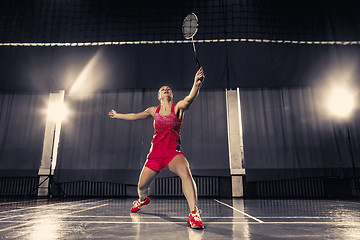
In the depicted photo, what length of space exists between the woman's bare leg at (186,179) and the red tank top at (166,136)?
0.12 meters

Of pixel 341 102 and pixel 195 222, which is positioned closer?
pixel 195 222

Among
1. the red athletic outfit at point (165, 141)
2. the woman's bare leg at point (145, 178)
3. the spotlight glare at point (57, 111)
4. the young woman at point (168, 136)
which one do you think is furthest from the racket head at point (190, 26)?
the spotlight glare at point (57, 111)

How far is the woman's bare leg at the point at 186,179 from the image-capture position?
1960mm

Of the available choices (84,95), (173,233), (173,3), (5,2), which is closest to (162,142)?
(173,233)

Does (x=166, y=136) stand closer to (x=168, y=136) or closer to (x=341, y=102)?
(x=168, y=136)

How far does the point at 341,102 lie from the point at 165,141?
6.87m

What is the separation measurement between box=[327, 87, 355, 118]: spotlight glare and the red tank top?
258 inches

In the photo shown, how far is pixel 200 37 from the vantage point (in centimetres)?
672

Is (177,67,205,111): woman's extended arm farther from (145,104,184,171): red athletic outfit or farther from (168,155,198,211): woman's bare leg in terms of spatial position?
(168,155,198,211): woman's bare leg

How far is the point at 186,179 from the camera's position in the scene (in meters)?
2.02

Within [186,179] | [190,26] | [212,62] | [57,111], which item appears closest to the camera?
[186,179]

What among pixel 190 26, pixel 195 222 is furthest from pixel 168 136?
pixel 190 26

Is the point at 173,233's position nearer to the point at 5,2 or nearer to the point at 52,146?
the point at 52,146

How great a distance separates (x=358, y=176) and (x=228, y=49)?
4830mm
